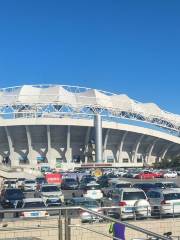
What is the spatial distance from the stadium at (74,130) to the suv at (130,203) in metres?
79.9

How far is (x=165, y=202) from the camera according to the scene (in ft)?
75.2

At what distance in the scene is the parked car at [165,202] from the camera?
21734 millimetres

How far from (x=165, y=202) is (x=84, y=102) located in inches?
3687

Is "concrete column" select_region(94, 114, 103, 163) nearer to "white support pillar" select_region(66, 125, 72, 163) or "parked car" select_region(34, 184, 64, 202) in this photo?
"white support pillar" select_region(66, 125, 72, 163)

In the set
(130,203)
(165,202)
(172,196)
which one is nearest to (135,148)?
(172,196)

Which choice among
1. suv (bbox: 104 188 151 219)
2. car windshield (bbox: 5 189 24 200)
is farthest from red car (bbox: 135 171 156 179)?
suv (bbox: 104 188 151 219)

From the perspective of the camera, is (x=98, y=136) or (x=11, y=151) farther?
(x=11, y=151)

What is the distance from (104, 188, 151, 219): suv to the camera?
2080 centimetres

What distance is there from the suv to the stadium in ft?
262

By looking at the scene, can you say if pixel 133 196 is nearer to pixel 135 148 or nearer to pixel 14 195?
pixel 14 195

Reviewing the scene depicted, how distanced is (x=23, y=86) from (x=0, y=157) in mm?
18973

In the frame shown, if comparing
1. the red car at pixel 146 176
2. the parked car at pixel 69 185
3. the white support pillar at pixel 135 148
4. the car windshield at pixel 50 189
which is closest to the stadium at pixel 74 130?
the white support pillar at pixel 135 148

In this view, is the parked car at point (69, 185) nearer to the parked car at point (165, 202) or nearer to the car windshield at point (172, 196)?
the parked car at point (165, 202)

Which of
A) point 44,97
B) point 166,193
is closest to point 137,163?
point 44,97
